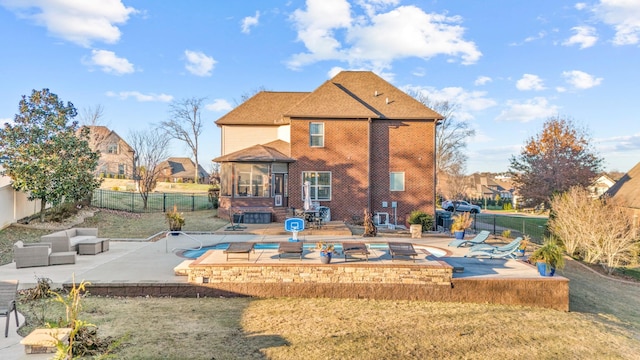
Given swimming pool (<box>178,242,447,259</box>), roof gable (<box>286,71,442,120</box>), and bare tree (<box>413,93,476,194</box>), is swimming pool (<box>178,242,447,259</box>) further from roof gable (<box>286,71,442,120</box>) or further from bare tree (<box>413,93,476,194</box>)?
bare tree (<box>413,93,476,194</box>)

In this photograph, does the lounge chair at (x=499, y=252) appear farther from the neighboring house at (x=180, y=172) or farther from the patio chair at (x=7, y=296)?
the neighboring house at (x=180, y=172)

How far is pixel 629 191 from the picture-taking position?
24.2m

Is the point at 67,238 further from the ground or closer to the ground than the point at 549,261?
further from the ground

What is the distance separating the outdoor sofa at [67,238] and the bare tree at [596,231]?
19880 millimetres

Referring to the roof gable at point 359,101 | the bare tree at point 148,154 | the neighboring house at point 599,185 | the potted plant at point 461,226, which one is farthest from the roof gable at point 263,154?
the neighboring house at point 599,185

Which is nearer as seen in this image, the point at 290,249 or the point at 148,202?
the point at 290,249

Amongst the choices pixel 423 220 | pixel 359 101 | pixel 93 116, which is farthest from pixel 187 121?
pixel 423 220

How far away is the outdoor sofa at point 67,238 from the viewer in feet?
35.0

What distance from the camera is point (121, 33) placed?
19234mm

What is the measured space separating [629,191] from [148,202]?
116 feet

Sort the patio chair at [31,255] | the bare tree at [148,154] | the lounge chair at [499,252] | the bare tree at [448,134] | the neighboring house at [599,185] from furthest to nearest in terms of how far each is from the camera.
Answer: the bare tree at [448,134] < the bare tree at [148,154] < the neighboring house at [599,185] < the lounge chair at [499,252] < the patio chair at [31,255]

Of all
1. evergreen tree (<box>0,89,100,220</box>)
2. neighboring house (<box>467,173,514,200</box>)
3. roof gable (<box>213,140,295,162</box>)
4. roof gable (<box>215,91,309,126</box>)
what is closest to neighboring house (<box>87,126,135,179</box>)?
roof gable (<box>215,91,309,126</box>)

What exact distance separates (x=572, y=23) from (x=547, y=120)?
49.1 feet

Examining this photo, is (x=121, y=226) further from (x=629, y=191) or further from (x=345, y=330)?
(x=629, y=191)
